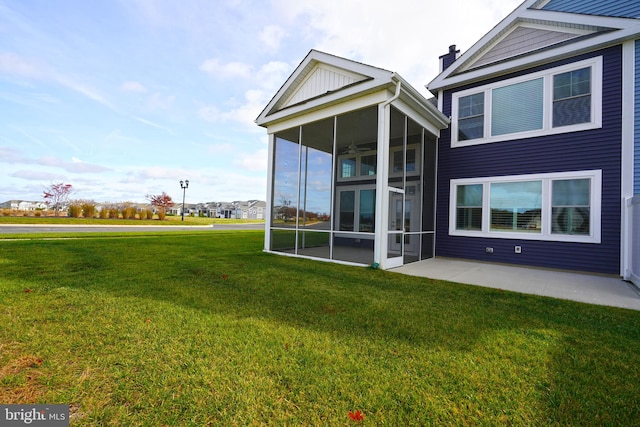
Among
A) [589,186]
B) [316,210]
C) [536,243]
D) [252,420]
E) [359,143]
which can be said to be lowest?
[252,420]

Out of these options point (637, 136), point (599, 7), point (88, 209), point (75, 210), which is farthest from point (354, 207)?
point (75, 210)

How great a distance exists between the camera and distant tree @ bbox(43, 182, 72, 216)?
29.0m

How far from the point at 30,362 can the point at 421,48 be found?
11.8 metres

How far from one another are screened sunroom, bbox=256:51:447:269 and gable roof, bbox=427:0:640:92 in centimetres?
180

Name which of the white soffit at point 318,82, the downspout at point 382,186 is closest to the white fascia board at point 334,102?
the white soffit at point 318,82

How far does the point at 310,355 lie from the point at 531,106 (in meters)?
8.42

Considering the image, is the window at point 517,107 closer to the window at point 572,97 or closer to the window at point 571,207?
the window at point 572,97

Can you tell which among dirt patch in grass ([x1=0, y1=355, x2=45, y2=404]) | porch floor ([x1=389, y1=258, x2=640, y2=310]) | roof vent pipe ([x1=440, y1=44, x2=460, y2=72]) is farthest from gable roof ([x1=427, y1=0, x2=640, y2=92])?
dirt patch in grass ([x1=0, y1=355, x2=45, y2=404])

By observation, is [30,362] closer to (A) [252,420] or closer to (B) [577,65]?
(A) [252,420]

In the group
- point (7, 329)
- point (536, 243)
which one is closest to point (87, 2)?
point (7, 329)

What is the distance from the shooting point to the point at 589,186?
21.0 ft

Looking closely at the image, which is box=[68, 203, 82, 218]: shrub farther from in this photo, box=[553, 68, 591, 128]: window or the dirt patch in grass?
box=[553, 68, 591, 128]: window

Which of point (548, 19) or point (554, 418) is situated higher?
point (548, 19)

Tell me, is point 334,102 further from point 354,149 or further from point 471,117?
point 471,117
